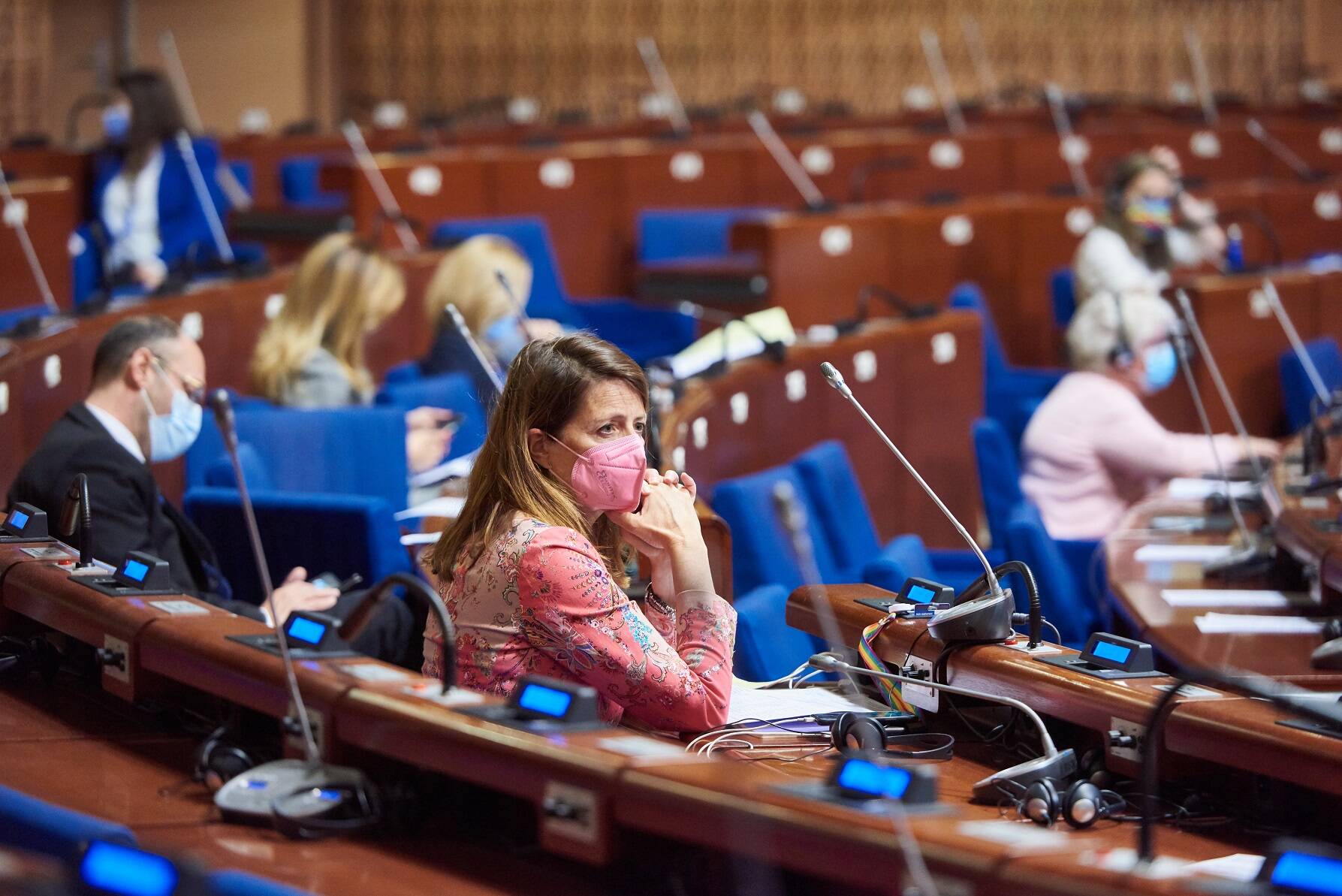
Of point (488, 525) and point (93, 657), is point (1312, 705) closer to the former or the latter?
point (488, 525)

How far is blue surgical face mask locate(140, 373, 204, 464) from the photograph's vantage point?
10.4 feet

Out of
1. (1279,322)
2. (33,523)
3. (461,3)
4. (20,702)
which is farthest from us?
(461,3)

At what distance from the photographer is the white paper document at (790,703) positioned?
238cm

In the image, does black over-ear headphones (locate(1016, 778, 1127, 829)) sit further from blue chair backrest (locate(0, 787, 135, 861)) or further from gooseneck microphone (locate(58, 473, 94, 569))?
gooseneck microphone (locate(58, 473, 94, 569))

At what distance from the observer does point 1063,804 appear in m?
2.02

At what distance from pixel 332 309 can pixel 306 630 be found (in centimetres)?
257

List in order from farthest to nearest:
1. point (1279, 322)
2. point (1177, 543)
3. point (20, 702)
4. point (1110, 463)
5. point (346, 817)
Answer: point (1279, 322) < point (1110, 463) < point (1177, 543) < point (20, 702) < point (346, 817)

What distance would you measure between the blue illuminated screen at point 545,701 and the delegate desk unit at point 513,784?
1.5 inches

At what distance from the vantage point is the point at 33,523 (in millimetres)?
2674

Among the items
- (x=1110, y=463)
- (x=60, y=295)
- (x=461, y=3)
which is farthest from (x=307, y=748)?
(x=461, y=3)

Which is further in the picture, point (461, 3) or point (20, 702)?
point (461, 3)

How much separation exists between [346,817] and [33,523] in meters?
1.08

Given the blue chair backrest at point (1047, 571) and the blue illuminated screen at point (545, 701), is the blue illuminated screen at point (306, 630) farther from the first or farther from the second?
the blue chair backrest at point (1047, 571)

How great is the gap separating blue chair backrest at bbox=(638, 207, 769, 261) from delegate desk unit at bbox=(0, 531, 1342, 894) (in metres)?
5.16
